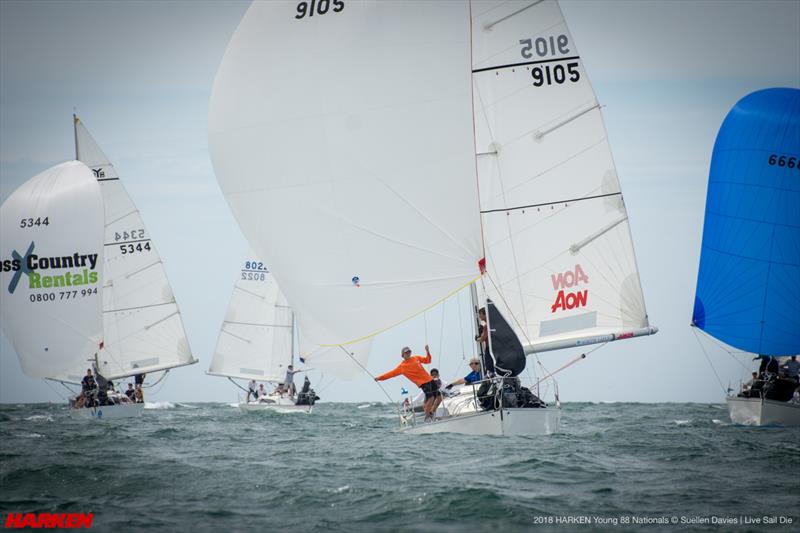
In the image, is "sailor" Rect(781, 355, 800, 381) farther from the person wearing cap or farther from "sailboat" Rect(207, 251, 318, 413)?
"sailboat" Rect(207, 251, 318, 413)

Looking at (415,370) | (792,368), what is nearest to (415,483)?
(415,370)

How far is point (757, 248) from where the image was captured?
2434 cm

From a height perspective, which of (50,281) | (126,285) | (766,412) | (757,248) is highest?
(126,285)

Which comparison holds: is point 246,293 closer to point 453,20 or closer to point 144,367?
point 144,367

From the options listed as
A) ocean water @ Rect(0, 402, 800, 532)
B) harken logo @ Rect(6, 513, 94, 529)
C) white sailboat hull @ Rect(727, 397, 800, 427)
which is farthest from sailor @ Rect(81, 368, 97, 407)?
harken logo @ Rect(6, 513, 94, 529)

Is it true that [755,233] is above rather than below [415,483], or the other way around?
above

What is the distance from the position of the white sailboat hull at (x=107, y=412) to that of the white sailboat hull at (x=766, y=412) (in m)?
19.9

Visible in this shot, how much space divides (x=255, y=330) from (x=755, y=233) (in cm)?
2272

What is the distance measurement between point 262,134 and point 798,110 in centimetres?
1586

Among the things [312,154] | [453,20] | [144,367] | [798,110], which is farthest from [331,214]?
[144,367]

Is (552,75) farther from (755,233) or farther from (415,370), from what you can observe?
(755,233)

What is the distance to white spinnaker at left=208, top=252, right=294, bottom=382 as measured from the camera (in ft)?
130

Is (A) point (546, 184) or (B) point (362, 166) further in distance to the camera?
(A) point (546, 184)

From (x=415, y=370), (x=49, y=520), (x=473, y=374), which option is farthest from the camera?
(x=473, y=374)
